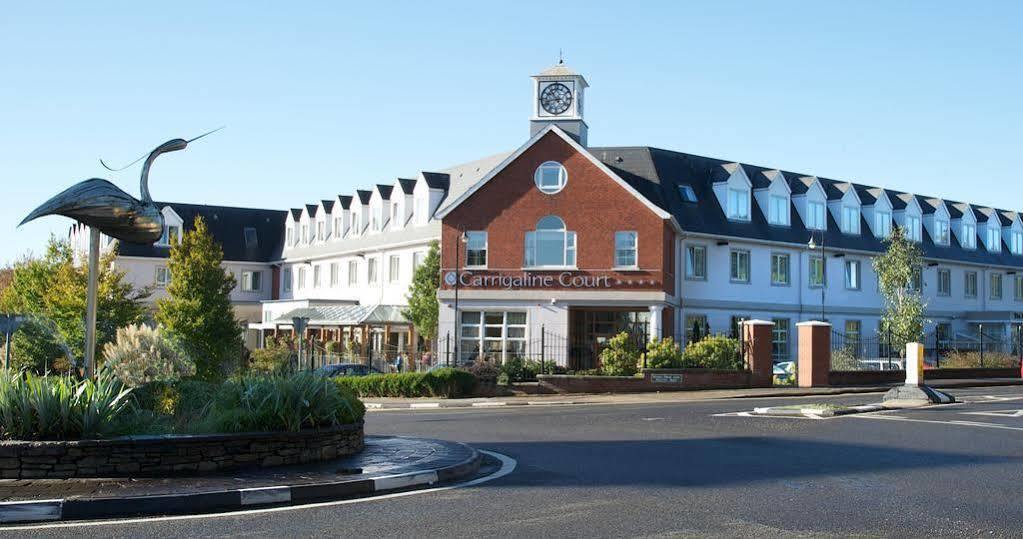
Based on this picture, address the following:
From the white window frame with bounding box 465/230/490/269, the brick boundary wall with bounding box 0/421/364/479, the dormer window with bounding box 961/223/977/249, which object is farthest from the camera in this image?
the dormer window with bounding box 961/223/977/249

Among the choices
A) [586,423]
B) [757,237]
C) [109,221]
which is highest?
[757,237]

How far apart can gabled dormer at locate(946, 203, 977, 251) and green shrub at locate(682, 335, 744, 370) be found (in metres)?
25.9

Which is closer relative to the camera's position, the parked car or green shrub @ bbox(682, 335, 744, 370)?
green shrub @ bbox(682, 335, 744, 370)

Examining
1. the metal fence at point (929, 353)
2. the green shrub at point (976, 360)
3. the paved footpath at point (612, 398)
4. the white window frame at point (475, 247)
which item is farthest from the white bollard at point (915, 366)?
the white window frame at point (475, 247)

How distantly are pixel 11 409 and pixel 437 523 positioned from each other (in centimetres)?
489

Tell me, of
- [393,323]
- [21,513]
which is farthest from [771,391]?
[21,513]

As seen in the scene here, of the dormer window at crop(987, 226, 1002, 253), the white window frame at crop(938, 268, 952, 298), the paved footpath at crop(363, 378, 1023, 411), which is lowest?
the paved footpath at crop(363, 378, 1023, 411)

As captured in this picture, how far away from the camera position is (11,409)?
10812 mm

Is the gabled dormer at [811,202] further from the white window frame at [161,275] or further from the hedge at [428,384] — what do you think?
the white window frame at [161,275]

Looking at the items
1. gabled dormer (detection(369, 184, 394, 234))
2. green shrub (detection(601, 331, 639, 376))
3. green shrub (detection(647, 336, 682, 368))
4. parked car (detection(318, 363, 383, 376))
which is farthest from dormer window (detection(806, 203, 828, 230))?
parked car (detection(318, 363, 383, 376))

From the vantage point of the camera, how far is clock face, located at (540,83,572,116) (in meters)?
41.5

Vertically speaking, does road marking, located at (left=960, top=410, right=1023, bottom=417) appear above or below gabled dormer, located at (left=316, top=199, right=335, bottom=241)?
below

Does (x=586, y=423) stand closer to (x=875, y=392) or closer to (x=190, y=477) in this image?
(x=190, y=477)

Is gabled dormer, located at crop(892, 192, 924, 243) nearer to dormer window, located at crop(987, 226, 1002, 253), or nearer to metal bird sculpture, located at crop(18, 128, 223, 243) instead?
dormer window, located at crop(987, 226, 1002, 253)
